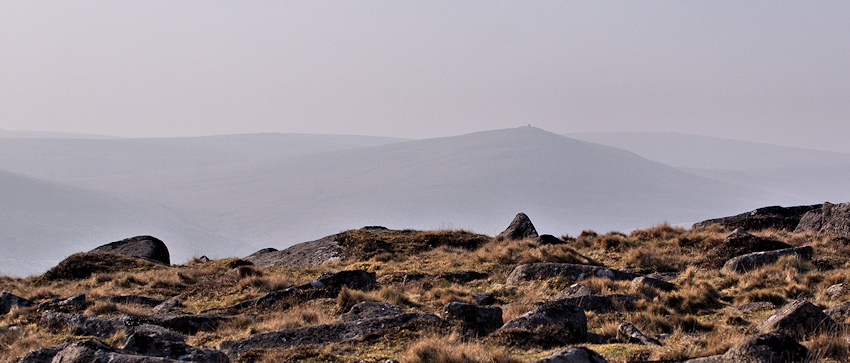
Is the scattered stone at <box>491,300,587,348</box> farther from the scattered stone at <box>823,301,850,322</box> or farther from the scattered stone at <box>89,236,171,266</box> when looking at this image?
the scattered stone at <box>89,236,171,266</box>

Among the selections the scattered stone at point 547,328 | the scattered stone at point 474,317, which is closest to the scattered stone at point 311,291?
the scattered stone at point 474,317

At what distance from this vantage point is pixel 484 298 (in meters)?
15.9

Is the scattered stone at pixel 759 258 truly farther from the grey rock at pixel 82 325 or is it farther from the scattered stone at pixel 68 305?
the scattered stone at pixel 68 305

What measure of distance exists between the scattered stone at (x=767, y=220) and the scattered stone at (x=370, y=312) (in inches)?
807

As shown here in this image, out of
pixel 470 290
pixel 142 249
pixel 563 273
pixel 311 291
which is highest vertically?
pixel 563 273

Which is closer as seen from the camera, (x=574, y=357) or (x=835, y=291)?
(x=574, y=357)

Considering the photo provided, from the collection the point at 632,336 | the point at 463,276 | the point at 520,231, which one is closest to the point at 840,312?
the point at 632,336

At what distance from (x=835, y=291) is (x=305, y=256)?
71.7 ft

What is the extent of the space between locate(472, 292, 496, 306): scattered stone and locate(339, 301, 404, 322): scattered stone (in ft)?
9.03

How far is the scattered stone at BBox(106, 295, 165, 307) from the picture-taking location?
18.0 metres

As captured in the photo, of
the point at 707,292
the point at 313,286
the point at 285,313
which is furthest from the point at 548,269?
the point at 285,313

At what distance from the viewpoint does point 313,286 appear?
16953 millimetres

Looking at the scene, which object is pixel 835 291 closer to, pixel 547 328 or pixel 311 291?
pixel 547 328

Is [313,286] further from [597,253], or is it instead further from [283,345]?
[597,253]
